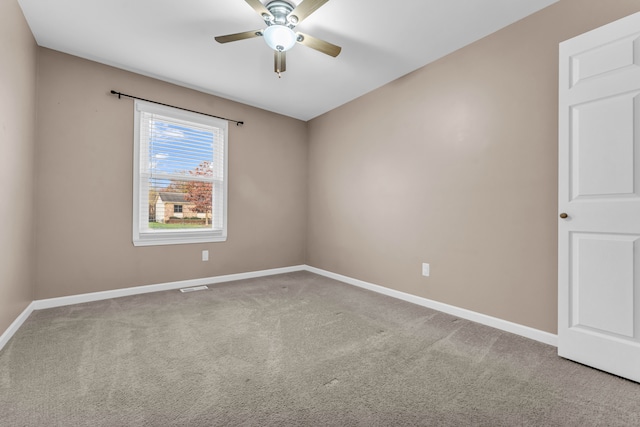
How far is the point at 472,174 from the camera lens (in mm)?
2697

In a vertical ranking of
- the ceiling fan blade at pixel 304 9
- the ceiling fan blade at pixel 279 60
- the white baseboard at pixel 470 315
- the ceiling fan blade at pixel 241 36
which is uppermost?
the ceiling fan blade at pixel 304 9

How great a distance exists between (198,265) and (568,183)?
3.87m

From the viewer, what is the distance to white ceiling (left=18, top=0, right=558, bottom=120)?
2268 millimetres

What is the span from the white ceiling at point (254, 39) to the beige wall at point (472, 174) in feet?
0.94

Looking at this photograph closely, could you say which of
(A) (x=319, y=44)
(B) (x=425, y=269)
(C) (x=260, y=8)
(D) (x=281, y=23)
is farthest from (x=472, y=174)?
(C) (x=260, y=8)

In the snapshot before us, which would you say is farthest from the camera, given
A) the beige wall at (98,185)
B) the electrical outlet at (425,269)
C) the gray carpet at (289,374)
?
the electrical outlet at (425,269)

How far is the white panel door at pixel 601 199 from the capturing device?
1.73 meters

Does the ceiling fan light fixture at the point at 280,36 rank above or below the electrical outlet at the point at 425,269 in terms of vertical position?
above

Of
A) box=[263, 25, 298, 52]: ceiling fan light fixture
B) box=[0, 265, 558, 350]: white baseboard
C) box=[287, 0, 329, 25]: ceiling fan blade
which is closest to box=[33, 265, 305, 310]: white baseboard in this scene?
box=[0, 265, 558, 350]: white baseboard

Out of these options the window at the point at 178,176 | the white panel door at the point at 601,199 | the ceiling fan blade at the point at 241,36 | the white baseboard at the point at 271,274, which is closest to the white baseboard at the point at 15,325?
the white baseboard at the point at 271,274

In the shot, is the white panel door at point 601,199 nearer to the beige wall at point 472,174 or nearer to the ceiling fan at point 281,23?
the beige wall at point 472,174

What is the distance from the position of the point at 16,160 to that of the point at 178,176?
4.91 ft

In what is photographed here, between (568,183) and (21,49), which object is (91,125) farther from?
(568,183)

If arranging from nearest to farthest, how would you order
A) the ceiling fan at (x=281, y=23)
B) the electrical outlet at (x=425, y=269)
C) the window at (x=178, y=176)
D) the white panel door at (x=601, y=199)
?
the white panel door at (x=601, y=199), the ceiling fan at (x=281, y=23), the electrical outlet at (x=425, y=269), the window at (x=178, y=176)
